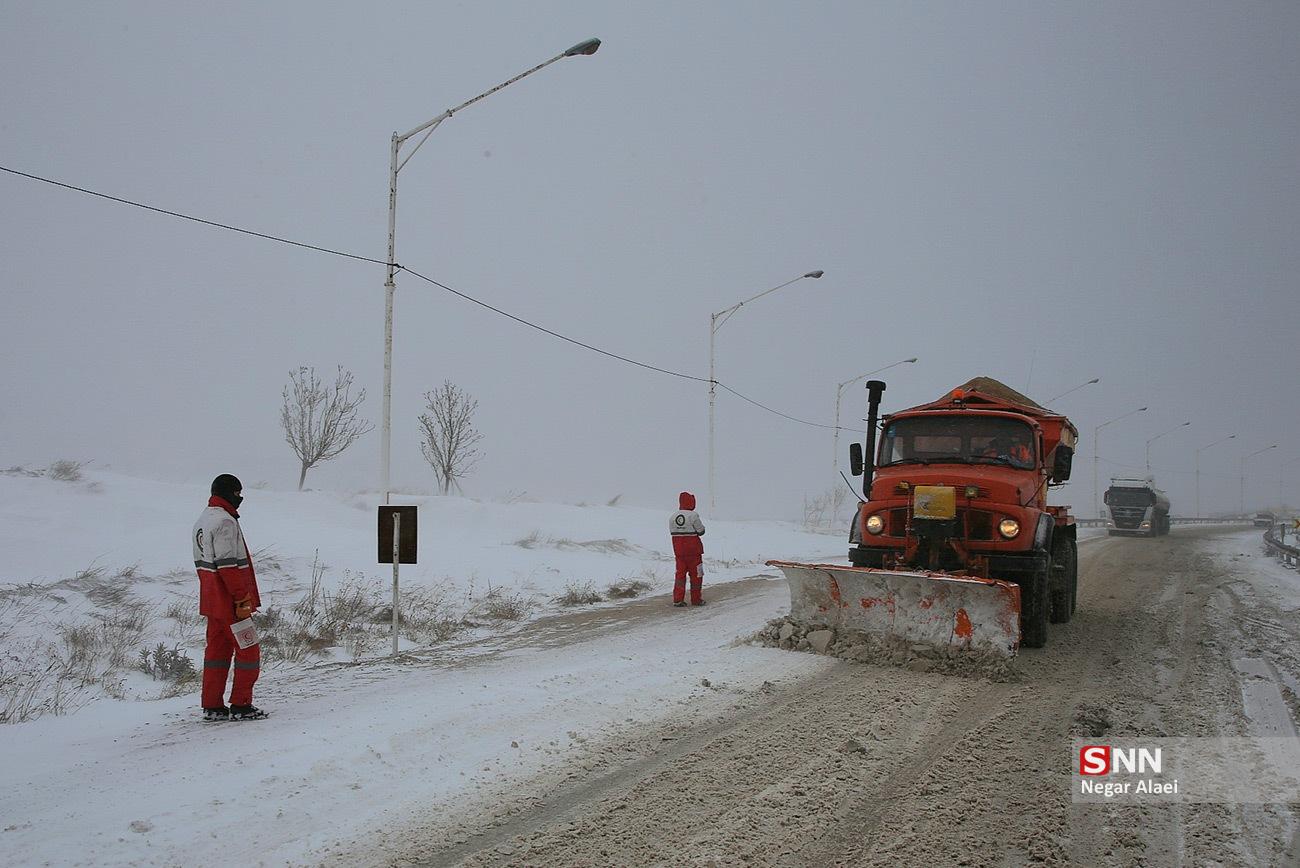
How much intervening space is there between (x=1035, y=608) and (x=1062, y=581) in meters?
1.96

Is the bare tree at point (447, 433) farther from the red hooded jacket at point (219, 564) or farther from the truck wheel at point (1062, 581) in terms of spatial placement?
the red hooded jacket at point (219, 564)

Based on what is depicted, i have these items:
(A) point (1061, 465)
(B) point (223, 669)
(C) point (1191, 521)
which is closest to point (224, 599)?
(B) point (223, 669)

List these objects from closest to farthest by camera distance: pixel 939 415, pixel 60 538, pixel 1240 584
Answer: pixel 939 415
pixel 60 538
pixel 1240 584

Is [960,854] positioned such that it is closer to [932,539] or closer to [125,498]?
[932,539]

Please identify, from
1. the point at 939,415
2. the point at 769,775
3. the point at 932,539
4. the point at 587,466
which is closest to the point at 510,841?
the point at 769,775

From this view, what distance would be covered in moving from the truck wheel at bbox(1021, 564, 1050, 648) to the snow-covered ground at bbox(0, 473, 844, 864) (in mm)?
2386

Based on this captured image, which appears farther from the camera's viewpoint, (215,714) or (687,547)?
(687,547)

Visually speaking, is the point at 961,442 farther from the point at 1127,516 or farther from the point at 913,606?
the point at 1127,516

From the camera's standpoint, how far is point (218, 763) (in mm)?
5023

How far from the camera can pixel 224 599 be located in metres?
5.98

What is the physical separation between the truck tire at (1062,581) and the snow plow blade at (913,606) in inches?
91.9

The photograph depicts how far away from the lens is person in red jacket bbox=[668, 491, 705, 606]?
12.2 metres

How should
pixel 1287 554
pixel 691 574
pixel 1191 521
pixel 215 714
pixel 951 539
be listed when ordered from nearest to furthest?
1. pixel 215 714
2. pixel 951 539
3. pixel 691 574
4. pixel 1287 554
5. pixel 1191 521

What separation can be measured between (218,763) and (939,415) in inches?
320
